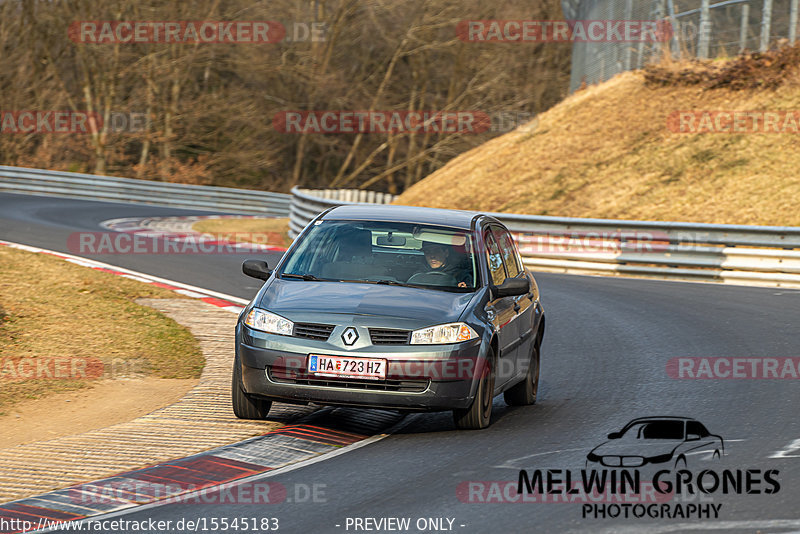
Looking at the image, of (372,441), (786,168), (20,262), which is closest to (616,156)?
(786,168)

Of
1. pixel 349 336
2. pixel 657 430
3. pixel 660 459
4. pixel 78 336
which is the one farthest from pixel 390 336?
pixel 78 336

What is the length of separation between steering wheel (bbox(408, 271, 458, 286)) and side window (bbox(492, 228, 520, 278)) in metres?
1.10

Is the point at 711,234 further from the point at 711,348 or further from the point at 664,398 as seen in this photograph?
the point at 664,398

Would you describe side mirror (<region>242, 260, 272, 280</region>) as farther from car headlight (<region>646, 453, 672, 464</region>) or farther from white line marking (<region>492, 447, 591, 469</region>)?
car headlight (<region>646, 453, 672, 464</region>)

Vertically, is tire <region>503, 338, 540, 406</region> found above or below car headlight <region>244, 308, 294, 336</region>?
below

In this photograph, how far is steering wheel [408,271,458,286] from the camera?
8500 millimetres

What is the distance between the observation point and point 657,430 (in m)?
8.17

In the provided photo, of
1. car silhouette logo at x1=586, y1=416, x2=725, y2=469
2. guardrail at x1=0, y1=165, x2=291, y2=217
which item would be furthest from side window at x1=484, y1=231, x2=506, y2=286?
guardrail at x1=0, y1=165, x2=291, y2=217

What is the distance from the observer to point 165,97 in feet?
155

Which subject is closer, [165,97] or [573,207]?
[573,207]

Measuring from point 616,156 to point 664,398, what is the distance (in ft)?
78.4

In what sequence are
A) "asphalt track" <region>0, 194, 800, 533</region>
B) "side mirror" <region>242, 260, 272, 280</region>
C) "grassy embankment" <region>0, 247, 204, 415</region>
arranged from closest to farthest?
"asphalt track" <region>0, 194, 800, 533</region>, "side mirror" <region>242, 260, 272, 280</region>, "grassy embankment" <region>0, 247, 204, 415</region>

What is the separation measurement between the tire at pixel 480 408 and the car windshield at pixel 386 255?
0.73 meters

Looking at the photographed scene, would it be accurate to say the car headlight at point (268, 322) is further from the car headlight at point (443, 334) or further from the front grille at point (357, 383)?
the car headlight at point (443, 334)
